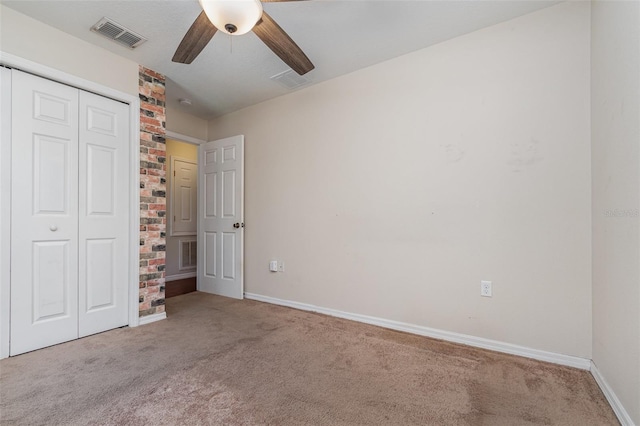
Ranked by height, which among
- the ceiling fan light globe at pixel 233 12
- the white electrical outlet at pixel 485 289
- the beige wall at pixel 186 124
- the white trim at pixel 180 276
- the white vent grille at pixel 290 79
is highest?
the white vent grille at pixel 290 79

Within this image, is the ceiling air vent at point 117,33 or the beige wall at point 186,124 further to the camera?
the beige wall at point 186,124

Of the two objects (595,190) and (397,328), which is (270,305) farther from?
(595,190)

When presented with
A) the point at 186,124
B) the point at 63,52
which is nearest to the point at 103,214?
the point at 63,52

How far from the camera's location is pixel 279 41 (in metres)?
1.83

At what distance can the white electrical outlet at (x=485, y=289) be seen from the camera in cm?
229

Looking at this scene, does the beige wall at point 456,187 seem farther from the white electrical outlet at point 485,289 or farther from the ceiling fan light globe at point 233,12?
the ceiling fan light globe at point 233,12

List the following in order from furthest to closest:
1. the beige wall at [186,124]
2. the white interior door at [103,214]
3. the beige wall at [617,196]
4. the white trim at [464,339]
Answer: the beige wall at [186,124] < the white interior door at [103,214] < the white trim at [464,339] < the beige wall at [617,196]

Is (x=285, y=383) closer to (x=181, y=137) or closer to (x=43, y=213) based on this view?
(x=43, y=213)

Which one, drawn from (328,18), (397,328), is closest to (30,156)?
(328,18)

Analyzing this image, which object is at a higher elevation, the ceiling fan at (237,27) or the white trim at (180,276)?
the ceiling fan at (237,27)

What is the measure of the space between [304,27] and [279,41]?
2.16ft

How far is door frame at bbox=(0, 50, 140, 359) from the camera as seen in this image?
211 centimetres

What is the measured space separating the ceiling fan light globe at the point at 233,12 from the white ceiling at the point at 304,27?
26.4 inches

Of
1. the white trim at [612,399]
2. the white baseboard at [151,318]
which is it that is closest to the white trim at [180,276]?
the white baseboard at [151,318]
